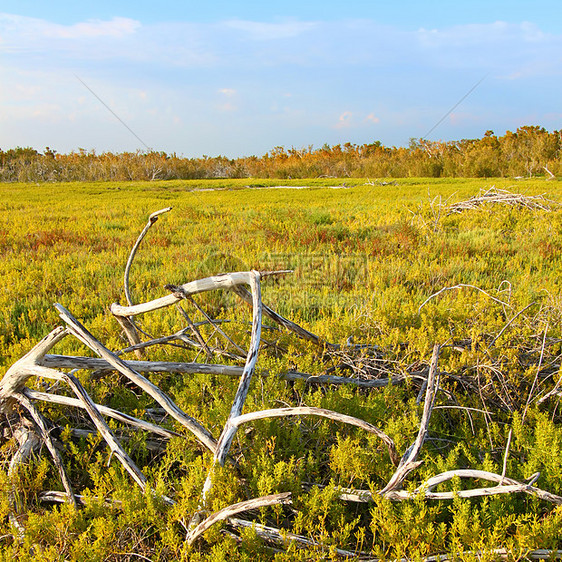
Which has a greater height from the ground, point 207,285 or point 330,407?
point 207,285

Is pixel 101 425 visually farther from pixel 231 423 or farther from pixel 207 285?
pixel 207 285

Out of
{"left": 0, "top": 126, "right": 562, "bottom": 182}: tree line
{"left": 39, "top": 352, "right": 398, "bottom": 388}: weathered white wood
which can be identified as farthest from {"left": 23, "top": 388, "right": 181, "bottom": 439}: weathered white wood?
{"left": 0, "top": 126, "right": 562, "bottom": 182}: tree line

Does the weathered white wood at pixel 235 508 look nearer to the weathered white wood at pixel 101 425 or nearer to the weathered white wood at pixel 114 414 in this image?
the weathered white wood at pixel 101 425

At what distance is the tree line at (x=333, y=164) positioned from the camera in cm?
3238

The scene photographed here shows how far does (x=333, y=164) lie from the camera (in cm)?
4222

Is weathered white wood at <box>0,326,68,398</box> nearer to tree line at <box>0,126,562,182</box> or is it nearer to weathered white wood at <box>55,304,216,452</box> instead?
weathered white wood at <box>55,304,216,452</box>

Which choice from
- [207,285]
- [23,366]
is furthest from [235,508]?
[23,366]

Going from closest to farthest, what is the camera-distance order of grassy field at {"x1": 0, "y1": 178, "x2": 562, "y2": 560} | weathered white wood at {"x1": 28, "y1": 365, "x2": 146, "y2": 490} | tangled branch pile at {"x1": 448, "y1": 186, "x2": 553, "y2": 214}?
grassy field at {"x1": 0, "y1": 178, "x2": 562, "y2": 560} → weathered white wood at {"x1": 28, "y1": 365, "x2": 146, "y2": 490} → tangled branch pile at {"x1": 448, "y1": 186, "x2": 553, "y2": 214}

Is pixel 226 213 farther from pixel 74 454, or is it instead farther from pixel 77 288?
pixel 74 454

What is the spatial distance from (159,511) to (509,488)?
1431 mm

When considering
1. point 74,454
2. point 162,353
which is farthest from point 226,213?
point 74,454

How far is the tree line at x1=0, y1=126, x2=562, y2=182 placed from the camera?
106 feet

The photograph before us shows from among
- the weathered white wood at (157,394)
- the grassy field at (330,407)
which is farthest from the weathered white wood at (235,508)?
the weathered white wood at (157,394)

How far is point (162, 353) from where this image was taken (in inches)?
126
